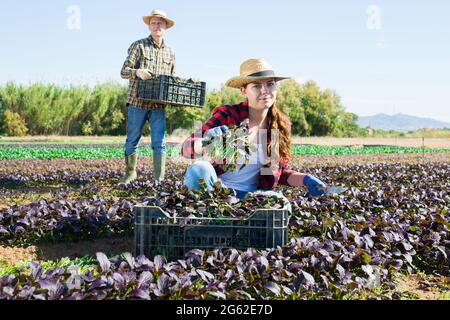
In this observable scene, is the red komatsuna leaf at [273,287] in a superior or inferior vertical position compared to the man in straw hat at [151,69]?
inferior

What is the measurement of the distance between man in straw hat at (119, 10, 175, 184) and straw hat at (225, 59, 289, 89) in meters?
3.21

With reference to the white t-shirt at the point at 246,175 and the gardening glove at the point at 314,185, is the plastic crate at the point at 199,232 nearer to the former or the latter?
the gardening glove at the point at 314,185

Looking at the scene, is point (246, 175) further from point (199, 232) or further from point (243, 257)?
point (243, 257)

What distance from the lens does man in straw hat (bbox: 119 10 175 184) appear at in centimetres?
749

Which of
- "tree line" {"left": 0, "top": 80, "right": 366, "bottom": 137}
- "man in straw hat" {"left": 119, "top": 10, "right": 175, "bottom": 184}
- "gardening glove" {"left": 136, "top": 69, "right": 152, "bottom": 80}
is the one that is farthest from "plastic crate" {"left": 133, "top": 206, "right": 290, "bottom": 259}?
"tree line" {"left": 0, "top": 80, "right": 366, "bottom": 137}

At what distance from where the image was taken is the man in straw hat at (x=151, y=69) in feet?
24.6

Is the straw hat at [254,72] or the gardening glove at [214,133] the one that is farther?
the straw hat at [254,72]

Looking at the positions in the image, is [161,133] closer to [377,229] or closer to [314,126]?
[377,229]

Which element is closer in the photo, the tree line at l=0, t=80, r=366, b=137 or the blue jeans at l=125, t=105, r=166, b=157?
the blue jeans at l=125, t=105, r=166, b=157

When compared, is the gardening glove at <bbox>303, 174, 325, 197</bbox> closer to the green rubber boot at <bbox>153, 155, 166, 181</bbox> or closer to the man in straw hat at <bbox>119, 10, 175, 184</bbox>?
the man in straw hat at <bbox>119, 10, 175, 184</bbox>

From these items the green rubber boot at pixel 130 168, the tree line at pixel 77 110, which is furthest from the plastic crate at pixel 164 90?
the tree line at pixel 77 110

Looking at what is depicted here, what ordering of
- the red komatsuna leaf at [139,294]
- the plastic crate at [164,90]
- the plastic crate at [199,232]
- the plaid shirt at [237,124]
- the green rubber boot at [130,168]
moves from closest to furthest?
the red komatsuna leaf at [139,294] → the plastic crate at [199,232] → the plaid shirt at [237,124] → the plastic crate at [164,90] → the green rubber boot at [130,168]

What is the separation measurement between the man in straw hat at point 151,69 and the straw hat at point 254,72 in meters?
3.21

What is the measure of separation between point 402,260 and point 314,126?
4141cm
